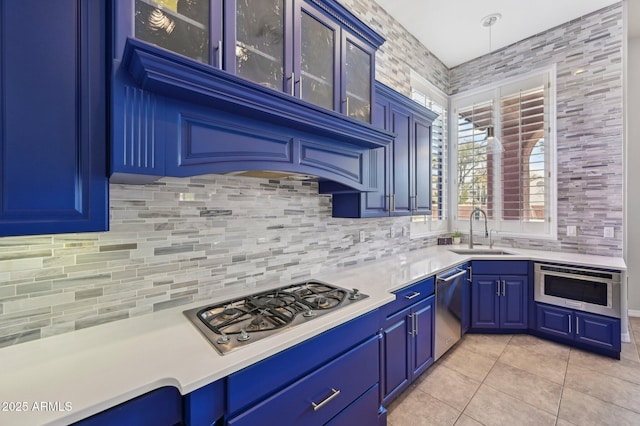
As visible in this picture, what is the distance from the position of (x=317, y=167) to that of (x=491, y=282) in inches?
98.1

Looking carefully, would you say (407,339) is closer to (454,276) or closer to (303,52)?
(454,276)

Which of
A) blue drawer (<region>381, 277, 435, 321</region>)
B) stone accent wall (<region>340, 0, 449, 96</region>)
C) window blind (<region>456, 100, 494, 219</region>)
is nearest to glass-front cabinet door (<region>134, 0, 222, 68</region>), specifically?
blue drawer (<region>381, 277, 435, 321</region>)

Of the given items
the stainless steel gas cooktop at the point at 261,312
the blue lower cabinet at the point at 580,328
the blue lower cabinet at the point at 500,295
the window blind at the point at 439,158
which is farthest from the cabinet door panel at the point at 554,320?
the stainless steel gas cooktop at the point at 261,312

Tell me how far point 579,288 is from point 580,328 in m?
0.38

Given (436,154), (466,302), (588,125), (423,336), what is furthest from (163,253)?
(588,125)

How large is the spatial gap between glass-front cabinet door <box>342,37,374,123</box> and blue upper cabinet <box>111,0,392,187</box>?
0.11ft

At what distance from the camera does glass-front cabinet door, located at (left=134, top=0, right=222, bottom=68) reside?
1.04 meters

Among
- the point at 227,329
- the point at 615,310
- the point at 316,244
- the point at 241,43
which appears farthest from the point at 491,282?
the point at 241,43

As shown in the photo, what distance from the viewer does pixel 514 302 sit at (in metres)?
2.89

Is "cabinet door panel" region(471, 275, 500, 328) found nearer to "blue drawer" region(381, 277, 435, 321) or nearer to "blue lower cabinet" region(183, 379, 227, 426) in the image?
"blue drawer" region(381, 277, 435, 321)

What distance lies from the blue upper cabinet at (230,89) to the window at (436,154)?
1994 millimetres

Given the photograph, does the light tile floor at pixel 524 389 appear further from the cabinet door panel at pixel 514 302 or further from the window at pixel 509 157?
the window at pixel 509 157

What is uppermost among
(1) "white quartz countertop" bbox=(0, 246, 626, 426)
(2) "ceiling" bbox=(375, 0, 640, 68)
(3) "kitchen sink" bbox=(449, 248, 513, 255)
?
(2) "ceiling" bbox=(375, 0, 640, 68)

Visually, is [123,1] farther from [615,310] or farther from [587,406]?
[615,310]
